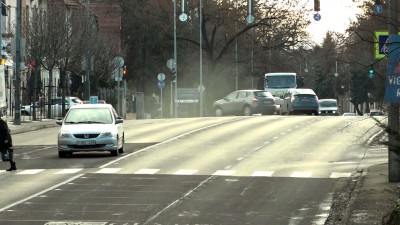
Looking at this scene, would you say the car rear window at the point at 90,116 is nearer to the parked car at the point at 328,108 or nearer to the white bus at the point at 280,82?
the white bus at the point at 280,82

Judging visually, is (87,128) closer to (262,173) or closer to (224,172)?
(224,172)

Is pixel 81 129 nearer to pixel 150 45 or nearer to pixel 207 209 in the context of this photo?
pixel 207 209

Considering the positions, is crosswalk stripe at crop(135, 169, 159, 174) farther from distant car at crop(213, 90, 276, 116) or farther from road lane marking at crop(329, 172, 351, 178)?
distant car at crop(213, 90, 276, 116)

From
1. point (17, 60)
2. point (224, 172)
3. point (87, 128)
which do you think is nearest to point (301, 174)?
point (224, 172)

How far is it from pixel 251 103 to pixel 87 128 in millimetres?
34081

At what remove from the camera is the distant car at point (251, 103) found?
66.5 meters

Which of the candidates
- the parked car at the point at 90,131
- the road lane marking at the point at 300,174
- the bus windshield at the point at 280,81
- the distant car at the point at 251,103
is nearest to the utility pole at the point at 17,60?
the distant car at the point at 251,103

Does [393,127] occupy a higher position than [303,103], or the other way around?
[393,127]

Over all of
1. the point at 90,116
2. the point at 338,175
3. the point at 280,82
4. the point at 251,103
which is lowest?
the point at 338,175

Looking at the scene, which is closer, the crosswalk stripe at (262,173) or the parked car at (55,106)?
the crosswalk stripe at (262,173)

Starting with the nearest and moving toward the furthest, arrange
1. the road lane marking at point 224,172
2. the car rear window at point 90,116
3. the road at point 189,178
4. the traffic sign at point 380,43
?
the traffic sign at point 380,43 → the road at point 189,178 → the road lane marking at point 224,172 → the car rear window at point 90,116

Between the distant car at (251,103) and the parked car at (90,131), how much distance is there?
32.4 meters

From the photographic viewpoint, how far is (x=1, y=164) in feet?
104

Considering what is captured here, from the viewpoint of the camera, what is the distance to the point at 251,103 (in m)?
66.8
